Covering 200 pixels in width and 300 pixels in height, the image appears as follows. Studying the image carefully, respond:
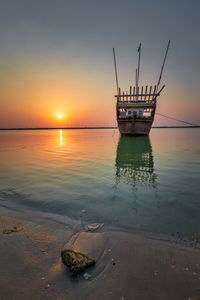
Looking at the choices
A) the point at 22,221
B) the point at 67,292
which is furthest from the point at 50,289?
the point at 22,221

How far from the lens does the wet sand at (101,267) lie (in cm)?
172

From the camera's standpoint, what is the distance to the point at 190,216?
3463mm

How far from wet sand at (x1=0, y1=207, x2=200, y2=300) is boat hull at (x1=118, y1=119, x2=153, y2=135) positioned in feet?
80.9

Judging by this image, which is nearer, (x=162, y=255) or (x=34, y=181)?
(x=162, y=255)

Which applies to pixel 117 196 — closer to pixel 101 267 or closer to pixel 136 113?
pixel 101 267

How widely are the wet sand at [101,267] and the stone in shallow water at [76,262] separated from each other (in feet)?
0.23

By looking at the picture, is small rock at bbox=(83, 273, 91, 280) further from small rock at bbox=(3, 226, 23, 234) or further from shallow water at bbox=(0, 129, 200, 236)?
small rock at bbox=(3, 226, 23, 234)

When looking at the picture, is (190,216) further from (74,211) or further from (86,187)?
(86,187)

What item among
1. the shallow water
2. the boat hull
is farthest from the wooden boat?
the shallow water

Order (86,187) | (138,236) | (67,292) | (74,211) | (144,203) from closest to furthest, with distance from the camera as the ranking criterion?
1. (67,292)
2. (138,236)
3. (74,211)
4. (144,203)
5. (86,187)

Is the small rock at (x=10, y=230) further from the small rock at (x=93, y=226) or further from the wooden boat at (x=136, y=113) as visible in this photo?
the wooden boat at (x=136, y=113)

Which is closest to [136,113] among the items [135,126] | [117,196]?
[135,126]

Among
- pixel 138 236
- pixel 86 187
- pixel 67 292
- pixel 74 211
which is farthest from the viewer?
pixel 86 187

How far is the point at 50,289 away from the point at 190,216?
3257 mm
